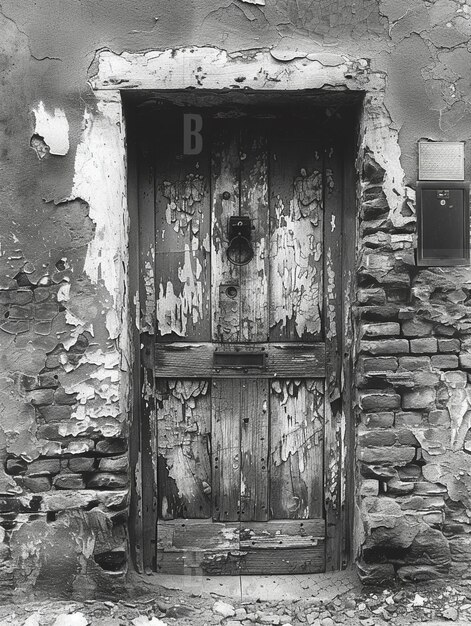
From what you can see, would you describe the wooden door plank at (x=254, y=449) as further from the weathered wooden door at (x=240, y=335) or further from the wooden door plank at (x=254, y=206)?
the wooden door plank at (x=254, y=206)

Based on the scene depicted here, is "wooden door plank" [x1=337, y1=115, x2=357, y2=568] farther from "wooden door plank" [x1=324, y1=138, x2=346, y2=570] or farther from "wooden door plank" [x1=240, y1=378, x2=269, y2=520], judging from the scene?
"wooden door plank" [x1=240, y1=378, x2=269, y2=520]

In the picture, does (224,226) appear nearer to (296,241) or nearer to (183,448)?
(296,241)

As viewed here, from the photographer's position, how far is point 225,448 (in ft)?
9.15

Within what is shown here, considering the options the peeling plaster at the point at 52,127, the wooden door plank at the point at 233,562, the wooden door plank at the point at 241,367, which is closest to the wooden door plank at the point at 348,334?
the wooden door plank at the point at 241,367

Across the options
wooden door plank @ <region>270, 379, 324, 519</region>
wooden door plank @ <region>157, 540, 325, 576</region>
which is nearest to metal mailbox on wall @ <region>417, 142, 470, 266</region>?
wooden door plank @ <region>270, 379, 324, 519</region>

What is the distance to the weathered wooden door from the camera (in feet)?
9.02

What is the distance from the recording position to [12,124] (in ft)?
8.29

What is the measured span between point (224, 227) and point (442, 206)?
91 centimetres

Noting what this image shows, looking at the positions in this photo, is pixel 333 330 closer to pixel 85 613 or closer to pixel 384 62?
pixel 384 62

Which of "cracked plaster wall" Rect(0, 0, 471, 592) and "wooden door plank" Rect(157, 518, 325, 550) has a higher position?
"cracked plaster wall" Rect(0, 0, 471, 592)

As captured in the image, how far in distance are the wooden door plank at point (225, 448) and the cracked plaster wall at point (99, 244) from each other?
42 centimetres

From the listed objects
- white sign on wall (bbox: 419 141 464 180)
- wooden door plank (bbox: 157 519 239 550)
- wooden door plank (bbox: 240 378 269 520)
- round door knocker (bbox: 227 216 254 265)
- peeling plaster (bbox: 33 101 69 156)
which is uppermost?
peeling plaster (bbox: 33 101 69 156)

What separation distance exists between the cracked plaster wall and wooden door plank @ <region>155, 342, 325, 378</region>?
263mm

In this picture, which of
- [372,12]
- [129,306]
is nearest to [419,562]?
[129,306]
